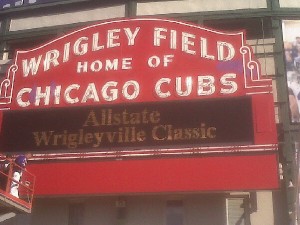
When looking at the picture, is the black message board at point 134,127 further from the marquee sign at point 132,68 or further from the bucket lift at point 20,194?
the bucket lift at point 20,194

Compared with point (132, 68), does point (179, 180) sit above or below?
below

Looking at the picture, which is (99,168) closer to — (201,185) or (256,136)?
(201,185)

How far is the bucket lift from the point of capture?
564 inches

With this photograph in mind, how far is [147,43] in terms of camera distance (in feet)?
61.3

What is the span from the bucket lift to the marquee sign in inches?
114

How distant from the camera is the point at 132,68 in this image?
59.7ft

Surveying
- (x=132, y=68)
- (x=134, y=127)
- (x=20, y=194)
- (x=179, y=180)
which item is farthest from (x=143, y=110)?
(x=20, y=194)

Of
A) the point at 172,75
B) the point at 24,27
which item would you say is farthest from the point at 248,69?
the point at 24,27

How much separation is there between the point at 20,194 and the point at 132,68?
5999mm

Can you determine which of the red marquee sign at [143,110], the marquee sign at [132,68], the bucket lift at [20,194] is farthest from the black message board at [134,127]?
the bucket lift at [20,194]

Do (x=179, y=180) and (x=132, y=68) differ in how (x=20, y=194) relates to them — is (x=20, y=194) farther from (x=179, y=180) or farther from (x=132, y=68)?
(x=132, y=68)

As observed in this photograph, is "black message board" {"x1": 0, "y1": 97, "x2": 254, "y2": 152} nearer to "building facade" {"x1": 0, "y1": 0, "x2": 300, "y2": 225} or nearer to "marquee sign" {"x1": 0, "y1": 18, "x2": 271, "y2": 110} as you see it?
"building facade" {"x1": 0, "y1": 0, "x2": 300, "y2": 225}

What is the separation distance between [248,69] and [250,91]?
0.99 metres

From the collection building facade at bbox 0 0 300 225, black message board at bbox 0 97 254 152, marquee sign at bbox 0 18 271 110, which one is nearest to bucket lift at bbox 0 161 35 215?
building facade at bbox 0 0 300 225
